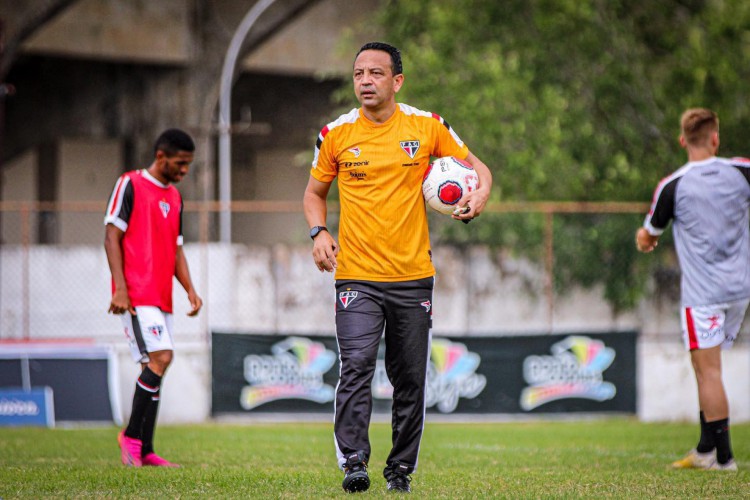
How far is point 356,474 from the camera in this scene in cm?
575

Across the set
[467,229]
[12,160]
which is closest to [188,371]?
[467,229]

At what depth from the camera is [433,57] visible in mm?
19797

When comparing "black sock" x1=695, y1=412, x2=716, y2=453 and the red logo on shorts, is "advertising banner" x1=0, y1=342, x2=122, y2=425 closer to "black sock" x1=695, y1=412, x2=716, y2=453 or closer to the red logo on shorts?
"black sock" x1=695, y1=412, x2=716, y2=453

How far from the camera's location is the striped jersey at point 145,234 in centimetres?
783

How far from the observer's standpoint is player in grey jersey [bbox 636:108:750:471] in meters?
7.68

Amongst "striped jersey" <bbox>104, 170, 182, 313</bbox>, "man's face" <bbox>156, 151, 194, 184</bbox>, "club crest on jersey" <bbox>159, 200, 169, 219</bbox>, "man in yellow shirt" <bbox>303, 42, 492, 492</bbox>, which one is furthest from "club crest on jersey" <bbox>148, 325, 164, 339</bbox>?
"man in yellow shirt" <bbox>303, 42, 492, 492</bbox>

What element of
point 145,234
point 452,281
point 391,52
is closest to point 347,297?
point 391,52

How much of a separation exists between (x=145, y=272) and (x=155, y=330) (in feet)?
1.33

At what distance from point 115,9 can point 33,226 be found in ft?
15.5

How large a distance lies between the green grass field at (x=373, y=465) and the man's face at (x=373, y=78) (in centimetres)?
204

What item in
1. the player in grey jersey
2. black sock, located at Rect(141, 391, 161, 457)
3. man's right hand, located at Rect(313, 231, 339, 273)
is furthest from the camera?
black sock, located at Rect(141, 391, 161, 457)

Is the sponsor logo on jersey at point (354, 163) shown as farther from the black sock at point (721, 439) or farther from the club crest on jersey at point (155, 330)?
the black sock at point (721, 439)

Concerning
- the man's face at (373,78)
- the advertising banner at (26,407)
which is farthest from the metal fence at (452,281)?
the man's face at (373,78)

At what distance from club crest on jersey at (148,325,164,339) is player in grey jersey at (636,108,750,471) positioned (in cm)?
356
